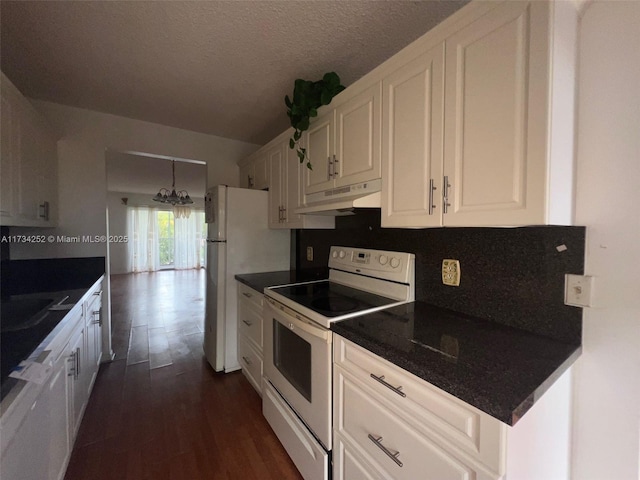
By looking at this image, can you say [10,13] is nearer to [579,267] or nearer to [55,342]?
[55,342]

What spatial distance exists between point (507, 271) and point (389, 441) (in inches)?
33.6

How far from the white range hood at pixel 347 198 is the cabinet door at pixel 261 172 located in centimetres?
77

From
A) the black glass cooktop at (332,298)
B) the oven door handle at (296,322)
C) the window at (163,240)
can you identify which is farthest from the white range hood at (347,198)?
the window at (163,240)

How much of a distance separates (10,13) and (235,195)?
149 centimetres

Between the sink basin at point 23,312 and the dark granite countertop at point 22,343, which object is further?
the sink basin at point 23,312

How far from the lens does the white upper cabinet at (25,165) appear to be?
1.47 m

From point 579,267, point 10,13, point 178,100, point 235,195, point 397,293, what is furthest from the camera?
point 235,195

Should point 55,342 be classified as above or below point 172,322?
above

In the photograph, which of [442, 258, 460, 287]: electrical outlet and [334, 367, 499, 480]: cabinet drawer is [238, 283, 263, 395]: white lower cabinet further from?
[442, 258, 460, 287]: electrical outlet

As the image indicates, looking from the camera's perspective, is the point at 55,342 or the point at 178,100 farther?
the point at 178,100

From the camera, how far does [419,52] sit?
113 centimetres

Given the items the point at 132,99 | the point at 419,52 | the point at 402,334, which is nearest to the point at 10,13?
the point at 132,99

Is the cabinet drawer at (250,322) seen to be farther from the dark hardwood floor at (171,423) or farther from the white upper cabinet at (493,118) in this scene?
the white upper cabinet at (493,118)

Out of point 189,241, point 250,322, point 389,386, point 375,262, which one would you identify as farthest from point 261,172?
point 189,241
